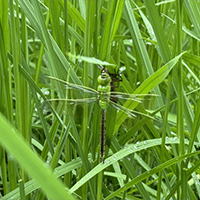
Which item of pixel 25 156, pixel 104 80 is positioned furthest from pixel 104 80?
pixel 25 156

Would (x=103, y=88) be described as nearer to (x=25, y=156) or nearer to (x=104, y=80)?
(x=104, y=80)

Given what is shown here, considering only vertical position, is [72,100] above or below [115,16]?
below

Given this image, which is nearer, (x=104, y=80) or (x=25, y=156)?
(x=25, y=156)

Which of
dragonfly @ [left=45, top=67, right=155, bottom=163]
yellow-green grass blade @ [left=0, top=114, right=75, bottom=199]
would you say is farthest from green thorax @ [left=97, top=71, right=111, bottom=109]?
yellow-green grass blade @ [left=0, top=114, right=75, bottom=199]

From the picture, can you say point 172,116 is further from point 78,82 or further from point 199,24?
point 78,82

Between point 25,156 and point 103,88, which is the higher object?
point 25,156

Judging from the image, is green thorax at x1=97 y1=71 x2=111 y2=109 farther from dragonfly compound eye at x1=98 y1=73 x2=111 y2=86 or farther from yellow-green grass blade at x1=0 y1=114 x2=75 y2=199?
yellow-green grass blade at x1=0 y1=114 x2=75 y2=199

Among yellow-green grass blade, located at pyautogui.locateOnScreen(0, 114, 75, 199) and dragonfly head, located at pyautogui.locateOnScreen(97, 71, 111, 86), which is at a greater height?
yellow-green grass blade, located at pyautogui.locateOnScreen(0, 114, 75, 199)

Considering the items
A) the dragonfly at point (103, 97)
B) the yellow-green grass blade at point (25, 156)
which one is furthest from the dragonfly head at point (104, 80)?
the yellow-green grass blade at point (25, 156)

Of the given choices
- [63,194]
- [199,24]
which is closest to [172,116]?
[199,24]
